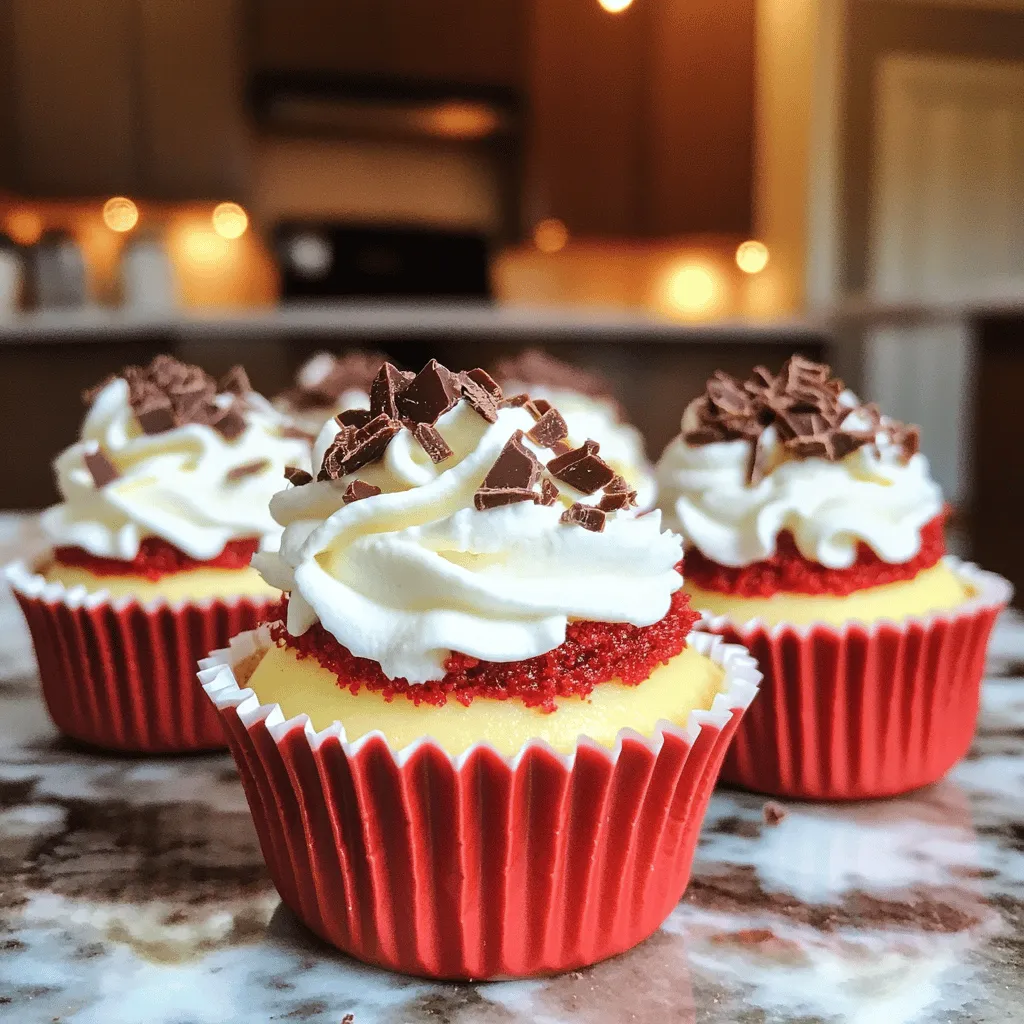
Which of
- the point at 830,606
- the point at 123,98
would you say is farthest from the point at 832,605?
the point at 123,98

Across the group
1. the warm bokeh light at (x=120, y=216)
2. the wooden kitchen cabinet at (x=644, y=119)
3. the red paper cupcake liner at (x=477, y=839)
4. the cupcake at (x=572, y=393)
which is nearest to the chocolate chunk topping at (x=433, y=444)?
the red paper cupcake liner at (x=477, y=839)

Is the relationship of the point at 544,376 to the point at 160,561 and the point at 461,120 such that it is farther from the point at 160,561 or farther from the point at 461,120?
the point at 461,120

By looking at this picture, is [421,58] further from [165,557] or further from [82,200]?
[165,557]

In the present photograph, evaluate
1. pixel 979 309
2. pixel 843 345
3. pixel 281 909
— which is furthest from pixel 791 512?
pixel 843 345

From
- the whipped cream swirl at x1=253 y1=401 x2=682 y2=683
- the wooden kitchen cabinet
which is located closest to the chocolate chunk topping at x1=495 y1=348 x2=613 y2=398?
the whipped cream swirl at x1=253 y1=401 x2=682 y2=683

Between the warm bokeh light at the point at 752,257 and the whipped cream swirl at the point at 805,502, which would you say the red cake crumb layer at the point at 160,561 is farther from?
the warm bokeh light at the point at 752,257

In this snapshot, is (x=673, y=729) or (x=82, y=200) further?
(x=82, y=200)

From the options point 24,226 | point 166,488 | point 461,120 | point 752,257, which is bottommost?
point 166,488
